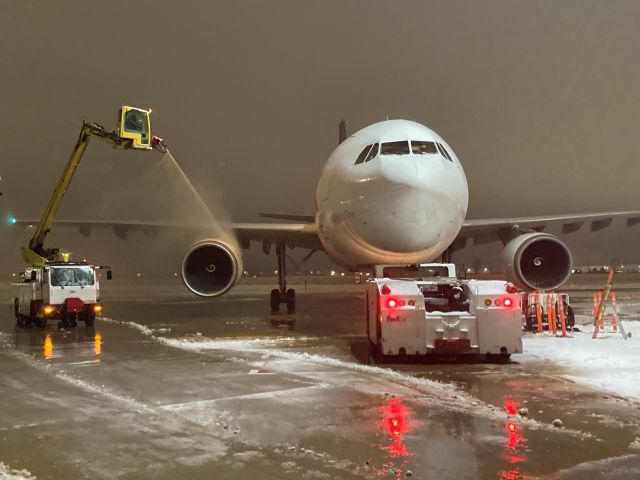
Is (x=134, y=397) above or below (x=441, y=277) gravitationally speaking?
below

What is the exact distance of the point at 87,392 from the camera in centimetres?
625

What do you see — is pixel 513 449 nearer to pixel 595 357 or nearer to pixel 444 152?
pixel 595 357

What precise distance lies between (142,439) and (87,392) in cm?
215

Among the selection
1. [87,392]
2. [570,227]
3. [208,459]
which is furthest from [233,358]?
[570,227]

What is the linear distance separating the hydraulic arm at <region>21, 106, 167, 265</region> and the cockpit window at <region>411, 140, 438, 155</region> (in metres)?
7.62

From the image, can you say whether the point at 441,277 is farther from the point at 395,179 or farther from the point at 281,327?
the point at 281,327

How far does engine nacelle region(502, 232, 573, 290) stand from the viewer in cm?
1358

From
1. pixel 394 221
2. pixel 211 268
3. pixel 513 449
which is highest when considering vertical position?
pixel 394 221

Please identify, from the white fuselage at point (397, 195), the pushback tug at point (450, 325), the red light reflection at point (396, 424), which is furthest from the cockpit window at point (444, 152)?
the red light reflection at point (396, 424)

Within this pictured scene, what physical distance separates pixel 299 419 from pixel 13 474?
2152mm

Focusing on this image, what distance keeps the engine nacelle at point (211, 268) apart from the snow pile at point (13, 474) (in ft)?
34.1

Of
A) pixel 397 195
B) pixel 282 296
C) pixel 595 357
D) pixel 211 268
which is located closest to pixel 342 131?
pixel 282 296

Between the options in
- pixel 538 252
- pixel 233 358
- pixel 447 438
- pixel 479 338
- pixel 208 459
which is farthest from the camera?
pixel 538 252

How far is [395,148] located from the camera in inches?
440
